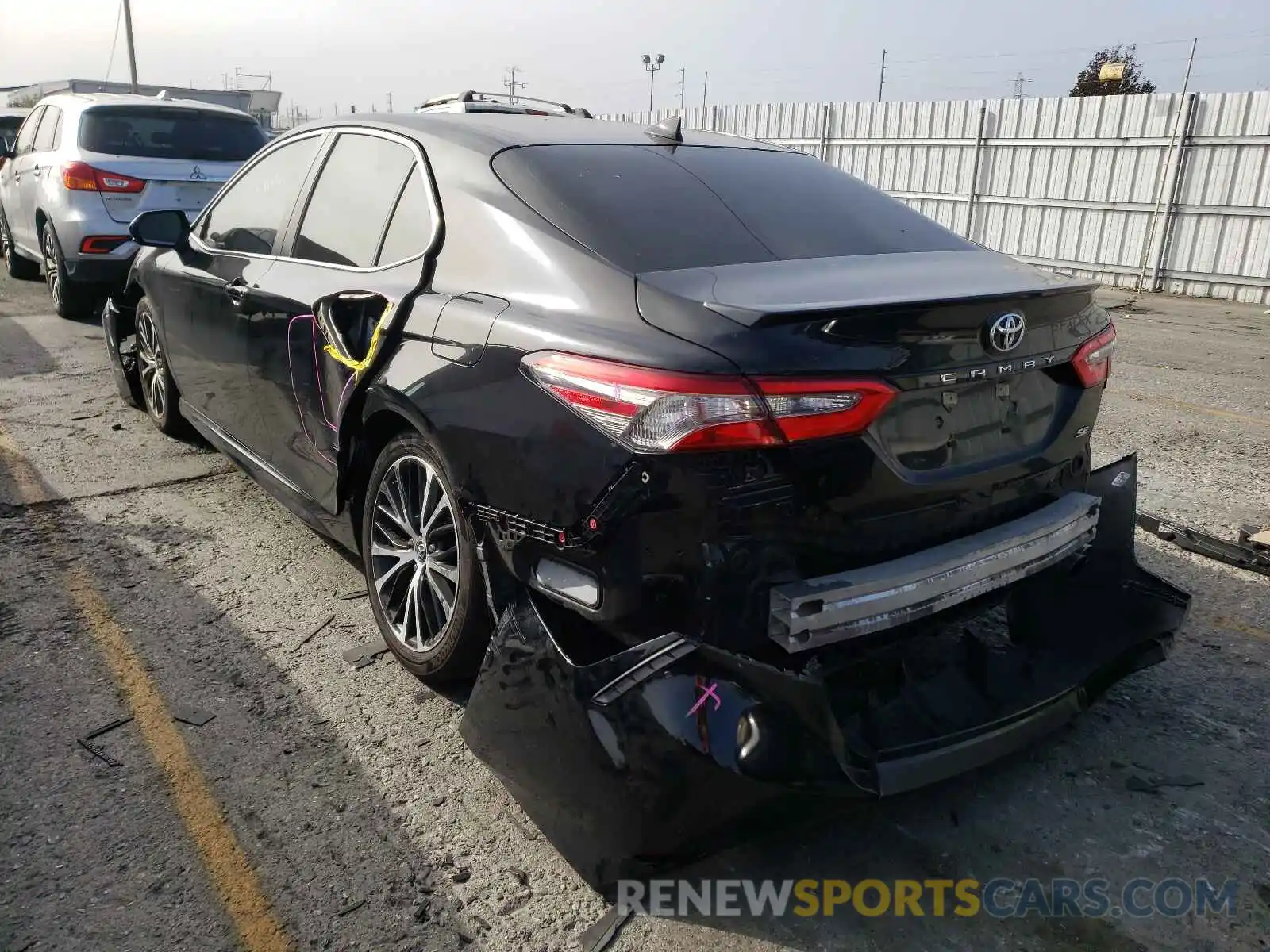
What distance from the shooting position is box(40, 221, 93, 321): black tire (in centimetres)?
879

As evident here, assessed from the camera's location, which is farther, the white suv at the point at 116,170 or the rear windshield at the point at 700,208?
the white suv at the point at 116,170

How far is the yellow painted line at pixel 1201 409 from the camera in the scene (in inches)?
261

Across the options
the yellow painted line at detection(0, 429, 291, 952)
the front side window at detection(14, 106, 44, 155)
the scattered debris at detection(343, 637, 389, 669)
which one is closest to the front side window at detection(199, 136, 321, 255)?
the yellow painted line at detection(0, 429, 291, 952)

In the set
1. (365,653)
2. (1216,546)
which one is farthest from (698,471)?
(1216,546)

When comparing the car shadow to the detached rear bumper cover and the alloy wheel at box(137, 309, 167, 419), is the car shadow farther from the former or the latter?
the alloy wheel at box(137, 309, 167, 419)

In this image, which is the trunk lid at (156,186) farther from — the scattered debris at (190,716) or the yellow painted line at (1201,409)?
the yellow painted line at (1201,409)

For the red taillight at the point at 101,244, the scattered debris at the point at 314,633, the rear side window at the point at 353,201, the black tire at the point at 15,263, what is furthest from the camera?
the black tire at the point at 15,263

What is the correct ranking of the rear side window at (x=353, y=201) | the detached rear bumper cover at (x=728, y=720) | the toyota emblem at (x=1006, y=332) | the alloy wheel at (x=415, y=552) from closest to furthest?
the detached rear bumper cover at (x=728, y=720) < the toyota emblem at (x=1006, y=332) < the alloy wheel at (x=415, y=552) < the rear side window at (x=353, y=201)

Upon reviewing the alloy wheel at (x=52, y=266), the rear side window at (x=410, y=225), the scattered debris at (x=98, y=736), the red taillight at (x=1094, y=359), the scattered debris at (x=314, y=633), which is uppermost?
the rear side window at (x=410, y=225)

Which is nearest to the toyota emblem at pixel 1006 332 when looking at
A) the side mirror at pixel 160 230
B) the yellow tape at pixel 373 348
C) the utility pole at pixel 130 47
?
the yellow tape at pixel 373 348

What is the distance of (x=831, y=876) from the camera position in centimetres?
238

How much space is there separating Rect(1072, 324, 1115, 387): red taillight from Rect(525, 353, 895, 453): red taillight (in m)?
0.86

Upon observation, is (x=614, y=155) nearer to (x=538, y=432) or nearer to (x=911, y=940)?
(x=538, y=432)

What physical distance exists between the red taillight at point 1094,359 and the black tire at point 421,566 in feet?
5.68
